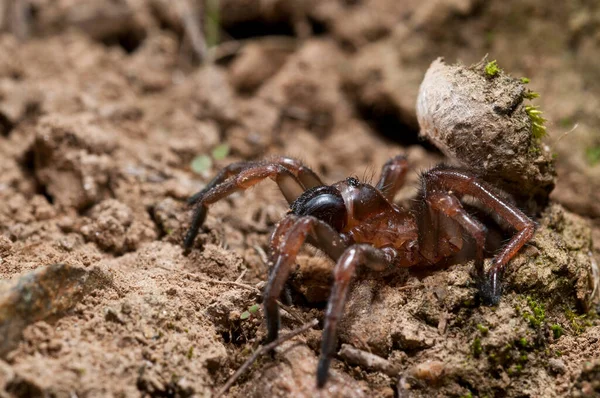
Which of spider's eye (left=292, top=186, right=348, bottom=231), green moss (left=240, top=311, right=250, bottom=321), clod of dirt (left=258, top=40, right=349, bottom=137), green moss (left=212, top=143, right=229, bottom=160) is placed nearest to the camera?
green moss (left=240, top=311, right=250, bottom=321)

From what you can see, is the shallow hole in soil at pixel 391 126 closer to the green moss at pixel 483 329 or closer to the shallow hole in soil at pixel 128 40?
the shallow hole in soil at pixel 128 40

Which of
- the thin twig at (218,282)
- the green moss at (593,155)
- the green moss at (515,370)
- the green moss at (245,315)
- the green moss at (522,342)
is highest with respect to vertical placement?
the green moss at (593,155)

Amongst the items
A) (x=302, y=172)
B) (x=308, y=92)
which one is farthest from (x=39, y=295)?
(x=308, y=92)

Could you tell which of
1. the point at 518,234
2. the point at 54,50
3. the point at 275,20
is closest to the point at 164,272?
the point at 518,234

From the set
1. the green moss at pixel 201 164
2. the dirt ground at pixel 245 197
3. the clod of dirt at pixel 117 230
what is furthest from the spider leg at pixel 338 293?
the green moss at pixel 201 164

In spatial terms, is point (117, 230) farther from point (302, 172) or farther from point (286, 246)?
point (286, 246)

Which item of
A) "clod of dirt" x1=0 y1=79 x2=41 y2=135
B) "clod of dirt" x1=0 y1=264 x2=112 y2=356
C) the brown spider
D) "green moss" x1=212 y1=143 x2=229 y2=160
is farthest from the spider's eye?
"clod of dirt" x1=0 y1=79 x2=41 y2=135

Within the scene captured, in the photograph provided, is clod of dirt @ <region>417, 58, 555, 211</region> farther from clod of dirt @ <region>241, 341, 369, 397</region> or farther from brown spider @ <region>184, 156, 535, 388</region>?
clod of dirt @ <region>241, 341, 369, 397</region>
